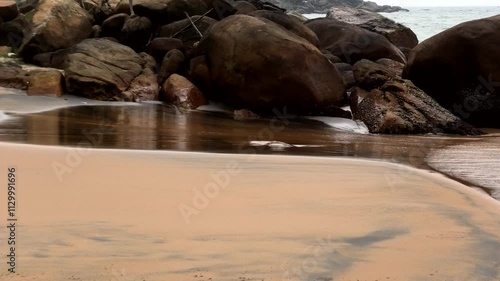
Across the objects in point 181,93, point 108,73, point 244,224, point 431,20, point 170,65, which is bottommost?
point 244,224

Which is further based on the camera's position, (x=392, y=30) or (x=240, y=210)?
(x=392, y=30)

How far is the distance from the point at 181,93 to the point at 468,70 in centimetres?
463

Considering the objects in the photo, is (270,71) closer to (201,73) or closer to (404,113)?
(201,73)

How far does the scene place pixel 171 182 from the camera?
13.5 feet

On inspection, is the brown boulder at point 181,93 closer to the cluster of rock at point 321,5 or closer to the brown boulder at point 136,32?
the brown boulder at point 136,32

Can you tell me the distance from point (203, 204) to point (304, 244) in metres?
0.82

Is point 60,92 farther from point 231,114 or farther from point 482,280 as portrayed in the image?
point 482,280

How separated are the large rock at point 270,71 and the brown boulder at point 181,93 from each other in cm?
40

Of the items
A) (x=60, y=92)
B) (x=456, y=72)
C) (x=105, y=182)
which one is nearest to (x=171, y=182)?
(x=105, y=182)

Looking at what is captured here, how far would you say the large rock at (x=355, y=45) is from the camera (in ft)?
43.0

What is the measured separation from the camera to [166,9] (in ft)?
43.1

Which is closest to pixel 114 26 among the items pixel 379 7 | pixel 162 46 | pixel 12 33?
pixel 162 46

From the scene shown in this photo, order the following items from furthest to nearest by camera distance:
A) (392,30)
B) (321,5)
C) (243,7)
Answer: (321,5), (392,30), (243,7)

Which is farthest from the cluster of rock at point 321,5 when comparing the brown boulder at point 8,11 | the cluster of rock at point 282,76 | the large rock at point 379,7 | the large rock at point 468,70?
the large rock at point 468,70
